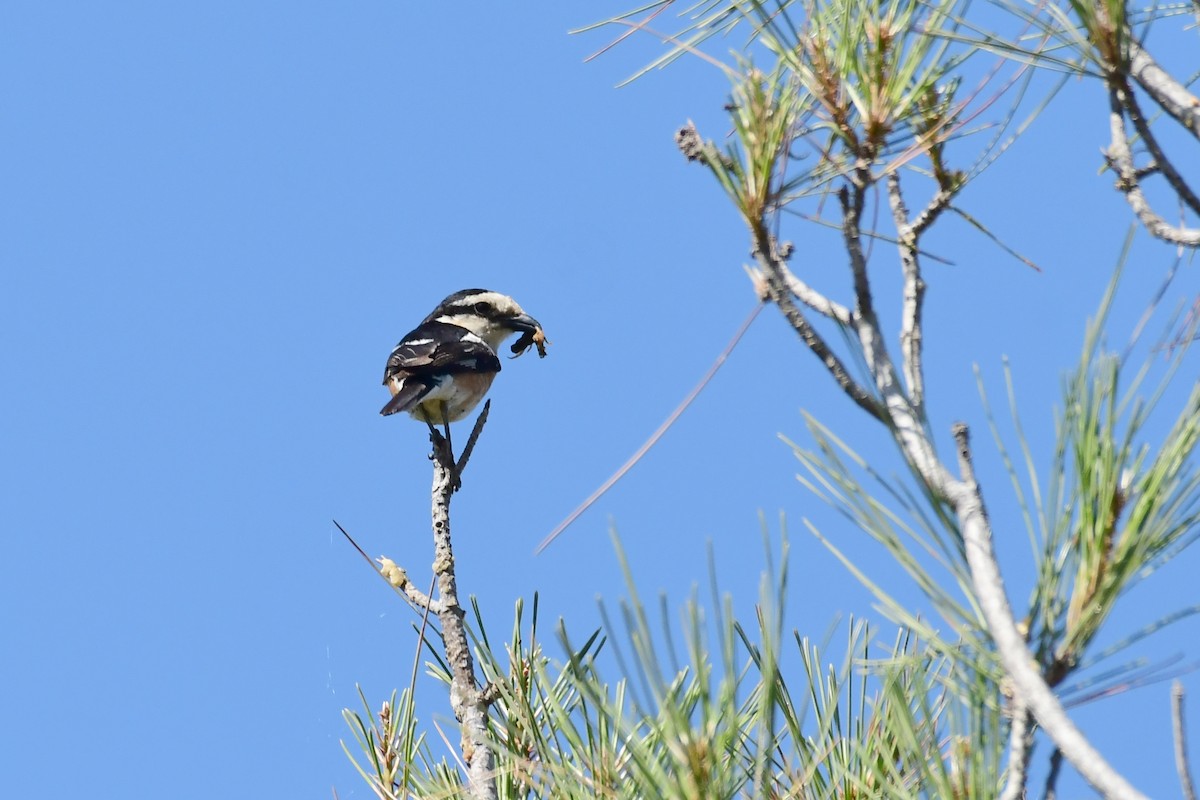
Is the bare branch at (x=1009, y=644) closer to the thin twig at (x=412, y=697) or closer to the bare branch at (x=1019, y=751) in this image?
the bare branch at (x=1019, y=751)

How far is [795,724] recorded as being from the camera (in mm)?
2084

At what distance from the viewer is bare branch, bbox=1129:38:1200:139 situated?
1912 millimetres

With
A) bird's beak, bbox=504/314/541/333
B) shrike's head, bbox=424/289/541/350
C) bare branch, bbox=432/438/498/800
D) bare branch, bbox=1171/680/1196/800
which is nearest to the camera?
bare branch, bbox=1171/680/1196/800

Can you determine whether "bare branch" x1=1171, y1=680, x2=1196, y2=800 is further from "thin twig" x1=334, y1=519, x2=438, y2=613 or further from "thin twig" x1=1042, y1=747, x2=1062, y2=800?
"thin twig" x1=334, y1=519, x2=438, y2=613

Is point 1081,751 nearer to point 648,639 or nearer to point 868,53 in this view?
point 648,639

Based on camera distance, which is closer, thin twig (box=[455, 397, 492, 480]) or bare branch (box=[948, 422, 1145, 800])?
bare branch (box=[948, 422, 1145, 800])

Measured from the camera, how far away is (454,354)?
225 inches

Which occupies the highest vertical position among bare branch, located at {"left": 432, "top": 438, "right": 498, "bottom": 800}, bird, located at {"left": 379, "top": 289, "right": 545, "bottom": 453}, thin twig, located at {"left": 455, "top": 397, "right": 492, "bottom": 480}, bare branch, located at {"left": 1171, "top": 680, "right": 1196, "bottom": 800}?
bird, located at {"left": 379, "top": 289, "right": 545, "bottom": 453}

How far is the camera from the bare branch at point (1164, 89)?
1912 millimetres

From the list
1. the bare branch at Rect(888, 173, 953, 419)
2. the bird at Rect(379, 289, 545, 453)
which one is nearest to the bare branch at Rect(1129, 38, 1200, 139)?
the bare branch at Rect(888, 173, 953, 419)

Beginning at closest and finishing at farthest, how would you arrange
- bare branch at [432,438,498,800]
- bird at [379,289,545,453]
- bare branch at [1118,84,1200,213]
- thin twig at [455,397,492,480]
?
bare branch at [1118,84,1200,213] → bare branch at [432,438,498,800] → thin twig at [455,397,492,480] → bird at [379,289,545,453]

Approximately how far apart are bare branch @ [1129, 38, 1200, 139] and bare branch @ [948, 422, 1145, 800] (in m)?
0.71

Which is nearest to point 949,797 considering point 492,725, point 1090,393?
point 1090,393

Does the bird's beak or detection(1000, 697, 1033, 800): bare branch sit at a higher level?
the bird's beak
